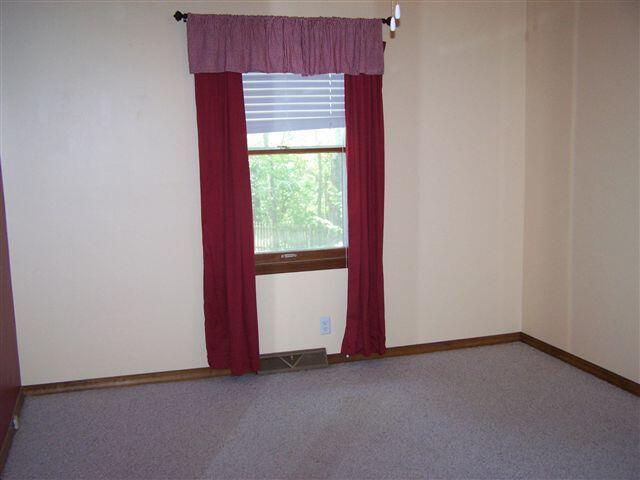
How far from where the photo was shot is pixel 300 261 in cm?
326

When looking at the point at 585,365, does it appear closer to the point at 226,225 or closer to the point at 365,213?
the point at 365,213

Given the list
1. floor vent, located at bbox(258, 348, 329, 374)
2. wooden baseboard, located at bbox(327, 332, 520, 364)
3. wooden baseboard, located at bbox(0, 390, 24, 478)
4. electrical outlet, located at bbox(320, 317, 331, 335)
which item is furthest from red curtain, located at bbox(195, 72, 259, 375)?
wooden baseboard, located at bbox(0, 390, 24, 478)

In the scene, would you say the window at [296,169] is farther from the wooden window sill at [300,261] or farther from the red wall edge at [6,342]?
the red wall edge at [6,342]

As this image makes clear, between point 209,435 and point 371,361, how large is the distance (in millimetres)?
1316

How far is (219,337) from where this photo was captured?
10.1ft

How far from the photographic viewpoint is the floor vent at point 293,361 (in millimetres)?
3184

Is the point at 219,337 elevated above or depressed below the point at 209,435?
above

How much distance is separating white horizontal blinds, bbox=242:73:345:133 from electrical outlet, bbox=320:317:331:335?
1322 mm

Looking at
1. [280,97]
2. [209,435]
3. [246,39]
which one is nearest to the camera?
[209,435]

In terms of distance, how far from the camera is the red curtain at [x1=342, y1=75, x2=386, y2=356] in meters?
3.10

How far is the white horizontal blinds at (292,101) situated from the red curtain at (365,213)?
15cm

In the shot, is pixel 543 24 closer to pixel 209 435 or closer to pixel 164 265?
pixel 164 265

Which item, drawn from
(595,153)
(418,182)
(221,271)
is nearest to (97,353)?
(221,271)

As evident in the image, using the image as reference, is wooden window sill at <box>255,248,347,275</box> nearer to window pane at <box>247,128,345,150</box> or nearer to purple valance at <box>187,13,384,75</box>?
window pane at <box>247,128,345,150</box>
